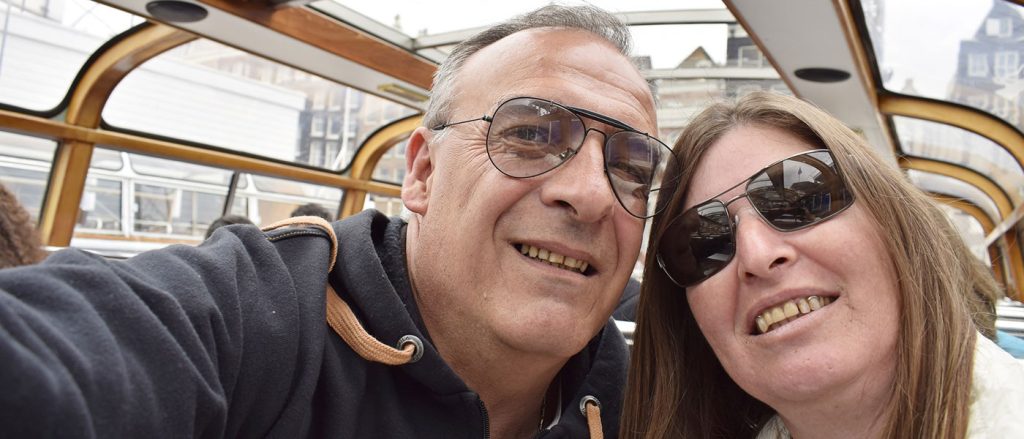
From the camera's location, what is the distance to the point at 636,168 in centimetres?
186

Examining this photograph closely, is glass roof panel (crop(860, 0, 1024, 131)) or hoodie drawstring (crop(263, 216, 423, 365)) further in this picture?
glass roof panel (crop(860, 0, 1024, 131))

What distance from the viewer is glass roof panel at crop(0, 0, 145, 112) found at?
20.0ft

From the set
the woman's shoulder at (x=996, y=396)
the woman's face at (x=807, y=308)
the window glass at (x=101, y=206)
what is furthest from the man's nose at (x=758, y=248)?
the window glass at (x=101, y=206)

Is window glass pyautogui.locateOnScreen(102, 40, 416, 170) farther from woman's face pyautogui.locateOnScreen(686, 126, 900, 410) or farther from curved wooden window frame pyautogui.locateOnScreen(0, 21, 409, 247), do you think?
woman's face pyautogui.locateOnScreen(686, 126, 900, 410)

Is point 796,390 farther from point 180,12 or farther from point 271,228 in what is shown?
point 180,12

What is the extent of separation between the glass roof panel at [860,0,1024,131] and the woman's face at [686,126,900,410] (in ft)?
14.1

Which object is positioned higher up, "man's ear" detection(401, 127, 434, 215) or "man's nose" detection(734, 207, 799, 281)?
"man's ear" detection(401, 127, 434, 215)

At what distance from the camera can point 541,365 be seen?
5.73 feet

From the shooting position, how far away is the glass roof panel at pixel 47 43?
239 inches

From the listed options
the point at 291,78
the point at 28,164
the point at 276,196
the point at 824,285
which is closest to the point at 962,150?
the point at 291,78

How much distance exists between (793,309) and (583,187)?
535 millimetres

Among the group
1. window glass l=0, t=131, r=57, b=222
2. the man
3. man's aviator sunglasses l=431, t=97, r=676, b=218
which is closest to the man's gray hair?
the man

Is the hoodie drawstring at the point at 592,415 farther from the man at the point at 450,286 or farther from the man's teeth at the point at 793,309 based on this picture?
the man's teeth at the point at 793,309

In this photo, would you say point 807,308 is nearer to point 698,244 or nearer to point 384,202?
point 698,244
